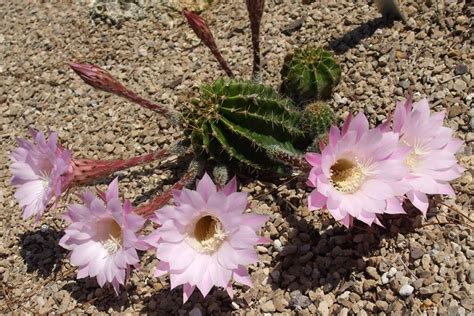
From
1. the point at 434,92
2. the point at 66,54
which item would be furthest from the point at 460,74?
the point at 66,54

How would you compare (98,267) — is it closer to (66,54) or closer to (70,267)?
(70,267)

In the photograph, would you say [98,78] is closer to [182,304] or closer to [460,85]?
[182,304]

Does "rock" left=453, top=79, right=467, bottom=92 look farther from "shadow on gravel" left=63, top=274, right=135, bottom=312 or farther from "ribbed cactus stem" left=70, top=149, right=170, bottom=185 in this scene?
"shadow on gravel" left=63, top=274, right=135, bottom=312

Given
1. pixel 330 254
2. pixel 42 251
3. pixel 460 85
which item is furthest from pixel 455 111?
pixel 42 251

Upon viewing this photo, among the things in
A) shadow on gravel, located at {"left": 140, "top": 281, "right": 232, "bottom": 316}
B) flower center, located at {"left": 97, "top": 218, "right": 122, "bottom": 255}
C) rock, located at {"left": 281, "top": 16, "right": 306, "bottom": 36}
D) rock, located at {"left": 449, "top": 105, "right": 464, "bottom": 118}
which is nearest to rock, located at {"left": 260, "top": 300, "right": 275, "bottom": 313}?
shadow on gravel, located at {"left": 140, "top": 281, "right": 232, "bottom": 316}

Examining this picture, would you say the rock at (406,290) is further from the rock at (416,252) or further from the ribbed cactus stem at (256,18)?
the ribbed cactus stem at (256,18)

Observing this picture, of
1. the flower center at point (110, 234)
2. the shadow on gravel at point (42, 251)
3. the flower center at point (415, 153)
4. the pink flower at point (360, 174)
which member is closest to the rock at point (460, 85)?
the flower center at point (415, 153)
